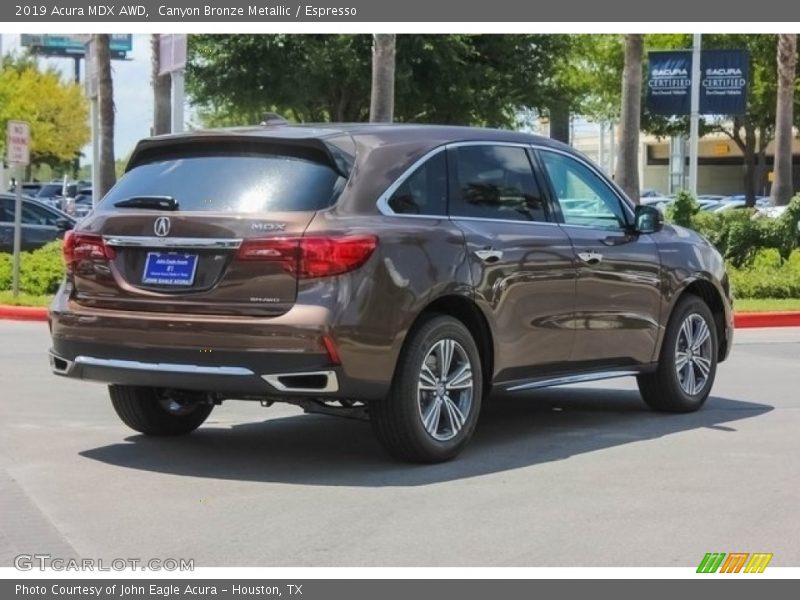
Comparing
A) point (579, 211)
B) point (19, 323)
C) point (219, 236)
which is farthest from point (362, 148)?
point (19, 323)

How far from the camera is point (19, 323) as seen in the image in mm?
17531

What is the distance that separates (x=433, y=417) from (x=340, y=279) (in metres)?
1.04

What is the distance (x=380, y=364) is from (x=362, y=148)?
3.95ft

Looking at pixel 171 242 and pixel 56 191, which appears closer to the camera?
pixel 171 242

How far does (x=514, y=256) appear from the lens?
8.02m

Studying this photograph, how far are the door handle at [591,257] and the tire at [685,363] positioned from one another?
1.04m

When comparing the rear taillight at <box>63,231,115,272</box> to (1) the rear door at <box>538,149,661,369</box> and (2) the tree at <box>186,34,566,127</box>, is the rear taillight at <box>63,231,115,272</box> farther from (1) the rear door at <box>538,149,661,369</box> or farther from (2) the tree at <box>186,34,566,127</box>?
(2) the tree at <box>186,34,566,127</box>

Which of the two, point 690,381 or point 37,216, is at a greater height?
point 37,216

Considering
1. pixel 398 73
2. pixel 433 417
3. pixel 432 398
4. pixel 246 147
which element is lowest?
pixel 433 417

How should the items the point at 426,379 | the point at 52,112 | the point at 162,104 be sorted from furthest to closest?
the point at 52,112 < the point at 162,104 < the point at 426,379

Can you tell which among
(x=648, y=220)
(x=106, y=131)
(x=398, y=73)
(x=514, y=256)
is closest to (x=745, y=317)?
(x=648, y=220)

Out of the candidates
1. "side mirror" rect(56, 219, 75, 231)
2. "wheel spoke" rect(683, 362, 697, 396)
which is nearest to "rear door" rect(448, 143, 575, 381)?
Result: "wheel spoke" rect(683, 362, 697, 396)

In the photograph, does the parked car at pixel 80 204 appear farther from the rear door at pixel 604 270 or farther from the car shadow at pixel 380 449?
the rear door at pixel 604 270

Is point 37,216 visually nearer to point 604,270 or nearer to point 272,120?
point 272,120
